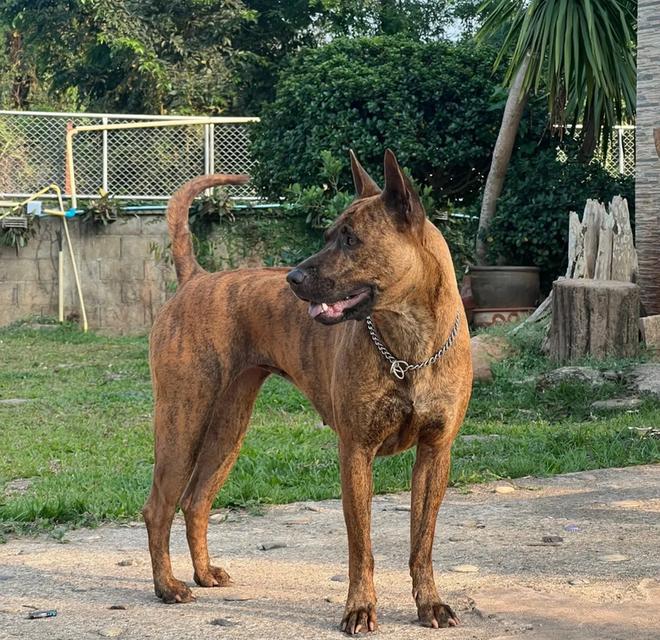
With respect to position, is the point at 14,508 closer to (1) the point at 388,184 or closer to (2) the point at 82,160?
(1) the point at 388,184

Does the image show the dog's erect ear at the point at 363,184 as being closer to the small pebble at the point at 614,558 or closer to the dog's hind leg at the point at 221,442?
the dog's hind leg at the point at 221,442

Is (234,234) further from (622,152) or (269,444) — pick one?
(269,444)

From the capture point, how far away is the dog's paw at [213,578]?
4.82m

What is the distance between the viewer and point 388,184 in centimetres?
402

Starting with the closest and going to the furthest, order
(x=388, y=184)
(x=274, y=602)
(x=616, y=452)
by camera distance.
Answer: (x=388, y=184), (x=274, y=602), (x=616, y=452)

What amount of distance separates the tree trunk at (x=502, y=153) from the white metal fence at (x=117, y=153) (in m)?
4.16

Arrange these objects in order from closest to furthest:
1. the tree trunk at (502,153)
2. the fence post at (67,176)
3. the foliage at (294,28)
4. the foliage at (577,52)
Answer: the foliage at (577,52)
the tree trunk at (502,153)
the fence post at (67,176)
the foliage at (294,28)

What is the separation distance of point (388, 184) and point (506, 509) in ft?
8.56

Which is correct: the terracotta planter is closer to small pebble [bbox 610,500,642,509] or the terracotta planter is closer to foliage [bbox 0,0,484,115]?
small pebble [bbox 610,500,642,509]

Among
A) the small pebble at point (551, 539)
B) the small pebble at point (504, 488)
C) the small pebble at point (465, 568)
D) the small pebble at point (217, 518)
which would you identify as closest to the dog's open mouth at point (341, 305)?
the small pebble at point (465, 568)

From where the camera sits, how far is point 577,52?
41.8 feet

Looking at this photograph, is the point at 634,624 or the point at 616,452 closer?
the point at 634,624

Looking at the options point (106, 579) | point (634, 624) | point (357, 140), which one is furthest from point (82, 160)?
point (634, 624)

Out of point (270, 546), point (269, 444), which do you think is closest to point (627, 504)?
point (270, 546)
